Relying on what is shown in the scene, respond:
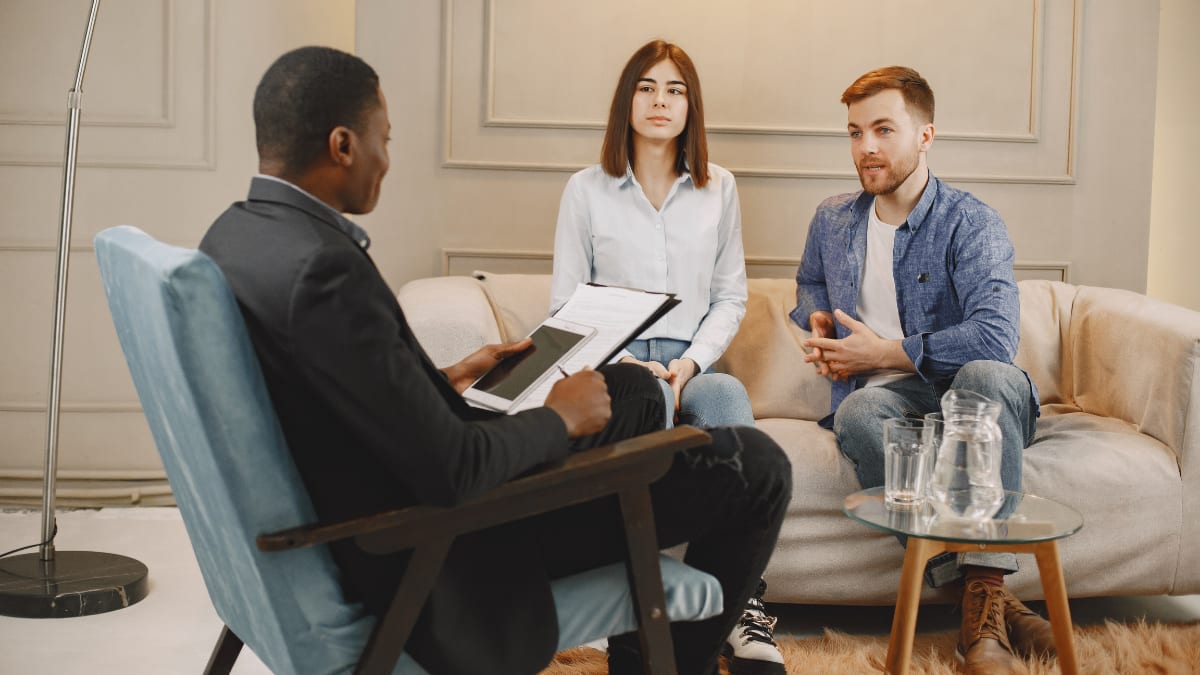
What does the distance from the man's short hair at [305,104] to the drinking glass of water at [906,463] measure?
1118 mm

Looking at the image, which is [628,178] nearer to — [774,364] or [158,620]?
[774,364]

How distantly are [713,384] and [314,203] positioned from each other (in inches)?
49.7

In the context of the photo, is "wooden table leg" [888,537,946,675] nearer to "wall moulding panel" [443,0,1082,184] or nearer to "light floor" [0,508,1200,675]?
"light floor" [0,508,1200,675]

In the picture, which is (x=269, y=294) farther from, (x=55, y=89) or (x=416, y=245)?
(x=55, y=89)

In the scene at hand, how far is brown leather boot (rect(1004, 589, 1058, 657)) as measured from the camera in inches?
85.7

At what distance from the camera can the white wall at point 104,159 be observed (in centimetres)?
327

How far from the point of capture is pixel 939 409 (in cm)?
250

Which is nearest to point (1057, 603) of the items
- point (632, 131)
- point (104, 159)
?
point (632, 131)

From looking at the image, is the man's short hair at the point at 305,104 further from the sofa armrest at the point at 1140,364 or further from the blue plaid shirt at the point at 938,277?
the sofa armrest at the point at 1140,364

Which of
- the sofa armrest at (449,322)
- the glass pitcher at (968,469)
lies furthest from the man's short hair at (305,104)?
the glass pitcher at (968,469)

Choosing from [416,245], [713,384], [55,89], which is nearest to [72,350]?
[55,89]

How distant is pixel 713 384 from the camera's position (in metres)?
2.41

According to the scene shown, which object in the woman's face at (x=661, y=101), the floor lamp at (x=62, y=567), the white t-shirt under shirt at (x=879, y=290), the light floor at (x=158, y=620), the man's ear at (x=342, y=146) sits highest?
the woman's face at (x=661, y=101)

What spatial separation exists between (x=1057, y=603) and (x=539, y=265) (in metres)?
1.86
